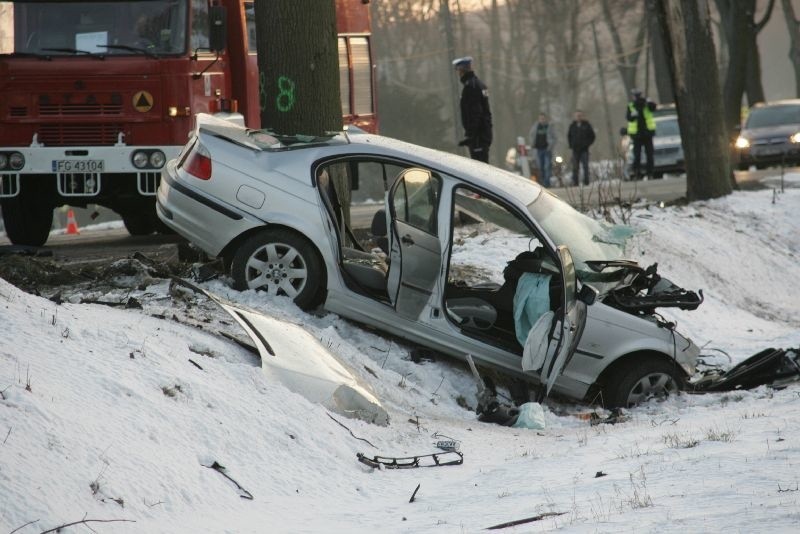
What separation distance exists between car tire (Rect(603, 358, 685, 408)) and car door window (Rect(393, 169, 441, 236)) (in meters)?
1.65

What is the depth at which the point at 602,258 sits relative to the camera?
8891mm

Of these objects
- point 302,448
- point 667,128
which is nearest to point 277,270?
point 302,448

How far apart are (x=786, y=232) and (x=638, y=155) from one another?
7.34 m

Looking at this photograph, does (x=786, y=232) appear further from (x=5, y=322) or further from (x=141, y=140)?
(x=5, y=322)

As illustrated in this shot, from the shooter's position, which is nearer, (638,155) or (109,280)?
(109,280)

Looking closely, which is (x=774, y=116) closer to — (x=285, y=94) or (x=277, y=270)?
(x=285, y=94)

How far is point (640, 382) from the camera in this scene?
28.7 ft

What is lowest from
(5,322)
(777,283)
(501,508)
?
(777,283)

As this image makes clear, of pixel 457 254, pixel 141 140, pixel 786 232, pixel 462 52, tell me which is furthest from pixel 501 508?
pixel 462 52

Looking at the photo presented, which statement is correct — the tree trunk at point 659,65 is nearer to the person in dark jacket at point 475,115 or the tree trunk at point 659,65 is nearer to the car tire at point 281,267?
the person in dark jacket at point 475,115

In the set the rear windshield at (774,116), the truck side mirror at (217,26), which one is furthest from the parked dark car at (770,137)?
the truck side mirror at (217,26)

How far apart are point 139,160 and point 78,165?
62 cm

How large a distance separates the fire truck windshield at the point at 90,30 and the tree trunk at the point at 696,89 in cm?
821

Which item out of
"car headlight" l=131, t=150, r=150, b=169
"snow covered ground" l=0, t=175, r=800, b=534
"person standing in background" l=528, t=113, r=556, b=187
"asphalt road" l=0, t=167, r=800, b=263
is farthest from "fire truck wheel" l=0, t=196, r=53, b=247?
"person standing in background" l=528, t=113, r=556, b=187
